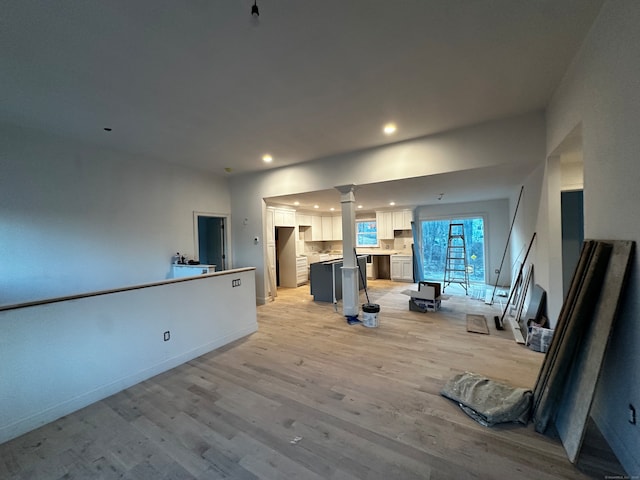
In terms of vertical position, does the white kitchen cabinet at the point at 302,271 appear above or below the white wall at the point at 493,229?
below

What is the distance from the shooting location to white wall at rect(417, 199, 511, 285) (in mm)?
6789

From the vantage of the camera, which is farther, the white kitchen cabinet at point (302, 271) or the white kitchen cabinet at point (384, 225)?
the white kitchen cabinet at point (384, 225)

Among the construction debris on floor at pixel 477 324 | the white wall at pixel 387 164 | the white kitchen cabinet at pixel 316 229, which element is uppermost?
the white wall at pixel 387 164

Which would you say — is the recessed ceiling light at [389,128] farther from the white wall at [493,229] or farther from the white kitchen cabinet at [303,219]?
the white wall at [493,229]

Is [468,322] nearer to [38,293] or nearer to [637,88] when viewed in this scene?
[637,88]

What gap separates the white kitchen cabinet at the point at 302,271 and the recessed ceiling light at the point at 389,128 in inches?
194

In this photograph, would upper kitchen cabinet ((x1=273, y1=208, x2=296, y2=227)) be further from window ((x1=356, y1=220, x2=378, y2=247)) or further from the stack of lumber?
the stack of lumber

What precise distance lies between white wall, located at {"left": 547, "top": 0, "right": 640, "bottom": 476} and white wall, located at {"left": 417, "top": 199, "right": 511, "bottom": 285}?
5.50 m

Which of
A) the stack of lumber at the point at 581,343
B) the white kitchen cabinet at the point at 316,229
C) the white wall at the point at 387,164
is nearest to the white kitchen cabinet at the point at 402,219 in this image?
the white kitchen cabinet at the point at 316,229

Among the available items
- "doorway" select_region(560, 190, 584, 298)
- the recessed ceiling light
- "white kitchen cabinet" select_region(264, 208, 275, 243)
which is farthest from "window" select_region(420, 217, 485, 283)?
the recessed ceiling light

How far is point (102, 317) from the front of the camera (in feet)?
7.94

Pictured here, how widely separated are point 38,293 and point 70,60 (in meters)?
3.12

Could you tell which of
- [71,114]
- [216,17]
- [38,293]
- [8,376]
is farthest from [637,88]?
[38,293]

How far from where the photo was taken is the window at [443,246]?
286 inches
